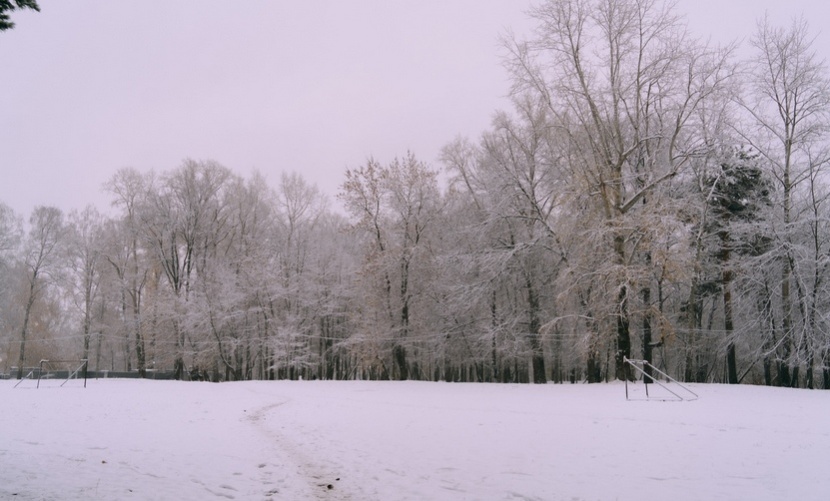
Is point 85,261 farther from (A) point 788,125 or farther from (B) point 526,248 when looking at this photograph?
(A) point 788,125

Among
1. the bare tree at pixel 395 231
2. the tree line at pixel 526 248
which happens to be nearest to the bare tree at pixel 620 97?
the tree line at pixel 526 248

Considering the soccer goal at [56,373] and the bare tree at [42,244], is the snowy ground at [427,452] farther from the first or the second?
the bare tree at [42,244]

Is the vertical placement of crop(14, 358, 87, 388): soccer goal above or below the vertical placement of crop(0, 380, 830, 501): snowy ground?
below

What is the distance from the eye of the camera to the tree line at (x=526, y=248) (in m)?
21.5

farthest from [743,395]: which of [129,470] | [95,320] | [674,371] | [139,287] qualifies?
[95,320]

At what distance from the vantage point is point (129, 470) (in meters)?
7.19

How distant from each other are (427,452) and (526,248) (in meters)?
17.8

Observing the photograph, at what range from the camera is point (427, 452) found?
358 inches

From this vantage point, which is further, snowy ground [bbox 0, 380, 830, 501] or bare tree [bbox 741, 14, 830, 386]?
bare tree [bbox 741, 14, 830, 386]

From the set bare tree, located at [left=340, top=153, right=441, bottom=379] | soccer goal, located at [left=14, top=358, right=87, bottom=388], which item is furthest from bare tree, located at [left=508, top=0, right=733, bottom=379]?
soccer goal, located at [left=14, top=358, right=87, bottom=388]

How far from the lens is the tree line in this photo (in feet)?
70.4

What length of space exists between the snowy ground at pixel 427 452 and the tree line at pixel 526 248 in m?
8.23

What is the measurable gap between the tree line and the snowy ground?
8.23m

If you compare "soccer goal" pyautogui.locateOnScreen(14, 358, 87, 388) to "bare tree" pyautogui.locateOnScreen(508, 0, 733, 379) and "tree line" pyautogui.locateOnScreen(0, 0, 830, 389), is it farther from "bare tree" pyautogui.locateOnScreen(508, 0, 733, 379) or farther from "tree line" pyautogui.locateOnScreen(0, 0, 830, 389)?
"bare tree" pyautogui.locateOnScreen(508, 0, 733, 379)
